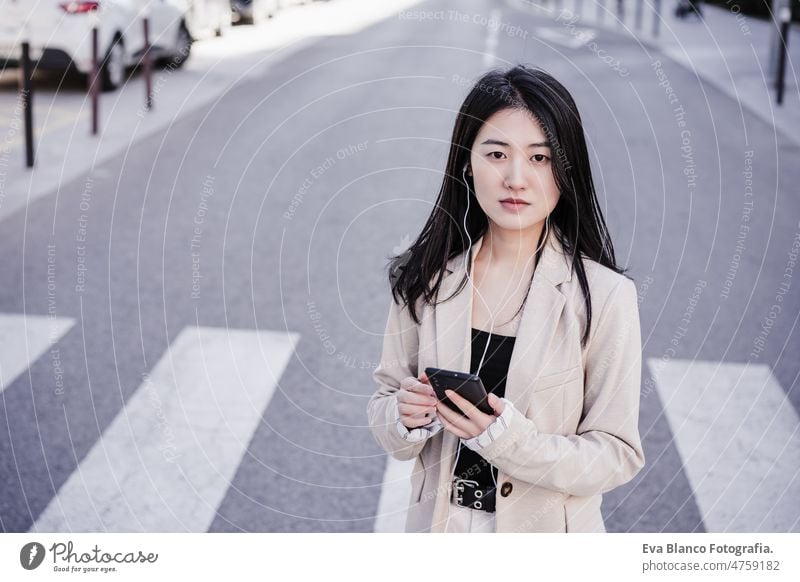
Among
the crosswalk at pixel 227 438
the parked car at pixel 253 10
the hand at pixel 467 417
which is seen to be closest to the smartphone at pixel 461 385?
the hand at pixel 467 417

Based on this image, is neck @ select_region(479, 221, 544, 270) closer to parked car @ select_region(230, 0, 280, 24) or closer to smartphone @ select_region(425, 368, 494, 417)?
smartphone @ select_region(425, 368, 494, 417)

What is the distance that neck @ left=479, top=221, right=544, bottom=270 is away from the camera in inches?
85.5

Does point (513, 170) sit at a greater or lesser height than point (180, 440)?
greater

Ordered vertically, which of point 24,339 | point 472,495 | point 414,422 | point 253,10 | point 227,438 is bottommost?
point 253,10

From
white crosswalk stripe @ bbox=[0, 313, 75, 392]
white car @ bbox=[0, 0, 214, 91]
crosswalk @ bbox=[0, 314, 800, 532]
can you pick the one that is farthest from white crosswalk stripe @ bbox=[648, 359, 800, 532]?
white car @ bbox=[0, 0, 214, 91]

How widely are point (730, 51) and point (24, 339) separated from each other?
1521 centimetres

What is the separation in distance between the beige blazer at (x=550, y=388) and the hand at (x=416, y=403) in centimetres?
6

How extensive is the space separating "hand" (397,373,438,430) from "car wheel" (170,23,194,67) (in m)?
11.6

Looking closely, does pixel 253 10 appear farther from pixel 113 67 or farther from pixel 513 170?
pixel 513 170

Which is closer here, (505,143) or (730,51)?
(505,143)

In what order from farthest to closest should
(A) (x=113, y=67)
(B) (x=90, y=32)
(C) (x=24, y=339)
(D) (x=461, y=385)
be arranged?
(A) (x=113, y=67) → (B) (x=90, y=32) → (C) (x=24, y=339) → (D) (x=461, y=385)

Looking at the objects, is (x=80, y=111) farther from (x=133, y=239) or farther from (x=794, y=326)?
(x=794, y=326)

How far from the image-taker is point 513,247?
220 cm

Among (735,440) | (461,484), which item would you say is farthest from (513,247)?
(735,440)
